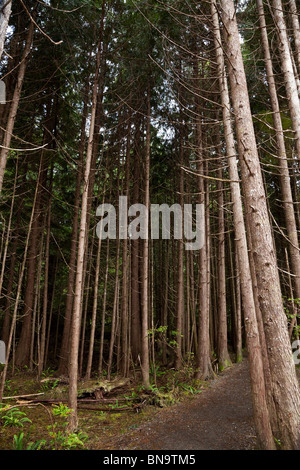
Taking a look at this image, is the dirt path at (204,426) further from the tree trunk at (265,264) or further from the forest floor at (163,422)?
the tree trunk at (265,264)

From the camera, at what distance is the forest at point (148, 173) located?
3758mm

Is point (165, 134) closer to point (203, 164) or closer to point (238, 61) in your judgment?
point (203, 164)

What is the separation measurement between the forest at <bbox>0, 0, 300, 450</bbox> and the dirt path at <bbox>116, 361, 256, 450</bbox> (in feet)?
0.70

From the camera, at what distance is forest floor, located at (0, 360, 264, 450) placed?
14.0 feet

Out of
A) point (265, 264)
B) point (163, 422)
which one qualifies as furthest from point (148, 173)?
point (163, 422)

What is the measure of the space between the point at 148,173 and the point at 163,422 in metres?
7.12

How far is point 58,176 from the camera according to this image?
12531 millimetres

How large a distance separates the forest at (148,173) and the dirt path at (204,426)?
0.70ft

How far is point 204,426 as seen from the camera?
16.5ft

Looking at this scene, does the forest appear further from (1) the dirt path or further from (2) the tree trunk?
(1) the dirt path

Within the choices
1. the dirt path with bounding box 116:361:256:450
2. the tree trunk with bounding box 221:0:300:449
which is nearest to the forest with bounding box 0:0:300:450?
the tree trunk with bounding box 221:0:300:449

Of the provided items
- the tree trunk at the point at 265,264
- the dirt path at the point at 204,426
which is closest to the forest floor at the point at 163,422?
the dirt path at the point at 204,426

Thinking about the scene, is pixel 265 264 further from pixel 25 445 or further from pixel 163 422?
pixel 25 445

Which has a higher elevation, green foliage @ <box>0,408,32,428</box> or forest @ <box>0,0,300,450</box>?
forest @ <box>0,0,300,450</box>
